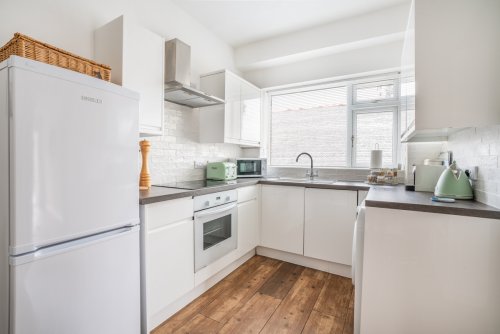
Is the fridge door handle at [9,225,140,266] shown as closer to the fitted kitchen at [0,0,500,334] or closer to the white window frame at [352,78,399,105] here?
the fitted kitchen at [0,0,500,334]

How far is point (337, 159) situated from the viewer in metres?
3.19

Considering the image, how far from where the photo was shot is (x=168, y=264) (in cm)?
172

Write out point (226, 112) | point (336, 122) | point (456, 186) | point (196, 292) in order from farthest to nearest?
point (336, 122), point (226, 112), point (196, 292), point (456, 186)

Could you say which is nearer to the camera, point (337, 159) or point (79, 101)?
point (79, 101)

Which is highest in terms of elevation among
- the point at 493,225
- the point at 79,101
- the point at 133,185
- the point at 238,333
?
the point at 79,101

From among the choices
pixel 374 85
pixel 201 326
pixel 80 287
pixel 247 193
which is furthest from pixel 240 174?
pixel 80 287

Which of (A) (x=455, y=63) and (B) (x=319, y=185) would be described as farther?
(B) (x=319, y=185)

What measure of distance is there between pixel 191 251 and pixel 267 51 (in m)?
2.65

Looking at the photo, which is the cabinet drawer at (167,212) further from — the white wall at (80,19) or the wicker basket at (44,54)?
the white wall at (80,19)

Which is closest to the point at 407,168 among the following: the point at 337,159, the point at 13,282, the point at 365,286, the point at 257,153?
the point at 337,159

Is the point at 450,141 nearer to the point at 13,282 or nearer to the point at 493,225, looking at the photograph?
the point at 493,225

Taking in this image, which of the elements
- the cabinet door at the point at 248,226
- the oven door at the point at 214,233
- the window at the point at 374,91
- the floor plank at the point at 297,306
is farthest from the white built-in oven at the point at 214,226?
the window at the point at 374,91

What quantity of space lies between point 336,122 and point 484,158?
75.9 inches

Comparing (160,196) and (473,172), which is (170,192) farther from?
(473,172)
